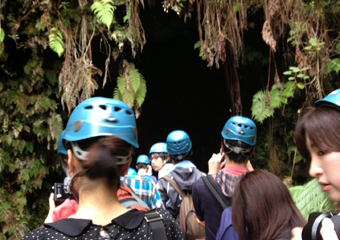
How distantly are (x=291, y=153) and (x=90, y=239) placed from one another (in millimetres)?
6185

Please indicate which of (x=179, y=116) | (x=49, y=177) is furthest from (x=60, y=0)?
(x=179, y=116)

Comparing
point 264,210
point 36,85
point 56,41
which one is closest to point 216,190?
point 264,210

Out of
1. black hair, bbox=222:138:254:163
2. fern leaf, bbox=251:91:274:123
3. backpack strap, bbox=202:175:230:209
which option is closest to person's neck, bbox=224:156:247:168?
black hair, bbox=222:138:254:163

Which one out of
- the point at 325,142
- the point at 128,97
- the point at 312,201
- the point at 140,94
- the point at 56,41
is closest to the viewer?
the point at 325,142

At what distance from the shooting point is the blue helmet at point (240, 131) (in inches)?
148

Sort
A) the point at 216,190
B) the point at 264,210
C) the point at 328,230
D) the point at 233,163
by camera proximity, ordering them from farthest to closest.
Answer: the point at 233,163 → the point at 216,190 → the point at 264,210 → the point at 328,230

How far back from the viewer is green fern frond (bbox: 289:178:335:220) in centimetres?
396

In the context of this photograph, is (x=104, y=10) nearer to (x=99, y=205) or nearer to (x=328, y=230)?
(x=99, y=205)

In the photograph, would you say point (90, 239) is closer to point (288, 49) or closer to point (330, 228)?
point (330, 228)

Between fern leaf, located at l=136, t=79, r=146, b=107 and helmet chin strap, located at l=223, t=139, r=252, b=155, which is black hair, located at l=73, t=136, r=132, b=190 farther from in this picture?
fern leaf, located at l=136, t=79, r=146, b=107

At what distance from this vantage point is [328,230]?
116 centimetres

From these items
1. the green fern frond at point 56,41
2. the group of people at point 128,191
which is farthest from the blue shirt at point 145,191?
the green fern frond at point 56,41

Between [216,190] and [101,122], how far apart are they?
1907 mm

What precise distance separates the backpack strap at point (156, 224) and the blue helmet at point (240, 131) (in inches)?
82.8
